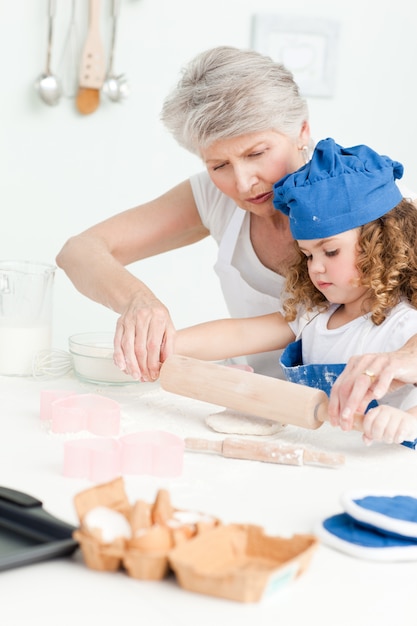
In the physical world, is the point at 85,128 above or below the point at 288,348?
above

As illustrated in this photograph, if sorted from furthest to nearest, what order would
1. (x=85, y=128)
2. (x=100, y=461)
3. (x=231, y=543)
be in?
(x=85, y=128) < (x=100, y=461) < (x=231, y=543)

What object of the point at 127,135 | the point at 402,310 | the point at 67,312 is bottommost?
the point at 67,312

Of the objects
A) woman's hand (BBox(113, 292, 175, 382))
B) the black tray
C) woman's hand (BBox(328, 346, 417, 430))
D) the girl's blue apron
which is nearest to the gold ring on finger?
woman's hand (BBox(328, 346, 417, 430))

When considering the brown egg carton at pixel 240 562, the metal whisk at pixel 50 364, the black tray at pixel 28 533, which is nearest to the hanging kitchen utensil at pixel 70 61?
the metal whisk at pixel 50 364

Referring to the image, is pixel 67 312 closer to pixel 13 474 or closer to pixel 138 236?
pixel 138 236

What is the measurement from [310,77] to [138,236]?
1.60 meters

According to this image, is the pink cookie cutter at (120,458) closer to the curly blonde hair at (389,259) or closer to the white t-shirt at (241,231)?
the curly blonde hair at (389,259)

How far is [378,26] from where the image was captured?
3.59 metres

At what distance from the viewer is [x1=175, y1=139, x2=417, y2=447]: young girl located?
166 centimetres

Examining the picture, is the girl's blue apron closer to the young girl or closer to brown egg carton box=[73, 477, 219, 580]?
the young girl

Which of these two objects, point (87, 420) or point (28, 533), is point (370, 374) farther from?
point (28, 533)

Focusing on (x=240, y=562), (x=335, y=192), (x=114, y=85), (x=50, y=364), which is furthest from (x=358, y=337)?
(x=114, y=85)

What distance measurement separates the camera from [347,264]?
1.72 metres

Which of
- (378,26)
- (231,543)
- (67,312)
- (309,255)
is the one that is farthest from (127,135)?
(231,543)
